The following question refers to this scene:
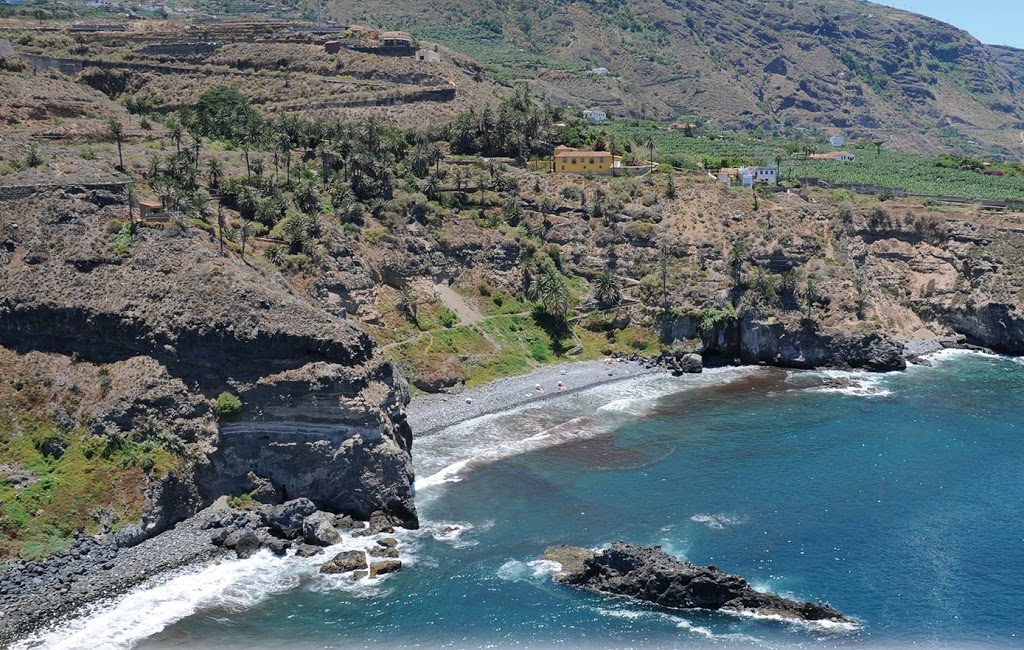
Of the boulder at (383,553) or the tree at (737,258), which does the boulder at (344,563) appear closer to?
the boulder at (383,553)

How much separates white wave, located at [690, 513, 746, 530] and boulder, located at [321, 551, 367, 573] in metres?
23.6

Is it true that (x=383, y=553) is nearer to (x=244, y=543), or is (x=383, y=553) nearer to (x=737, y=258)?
(x=244, y=543)

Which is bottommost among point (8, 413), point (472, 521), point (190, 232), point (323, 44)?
point (472, 521)

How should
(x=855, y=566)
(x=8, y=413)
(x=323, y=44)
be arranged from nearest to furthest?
(x=855, y=566) → (x=8, y=413) → (x=323, y=44)

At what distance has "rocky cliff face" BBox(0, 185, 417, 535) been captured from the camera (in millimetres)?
76312

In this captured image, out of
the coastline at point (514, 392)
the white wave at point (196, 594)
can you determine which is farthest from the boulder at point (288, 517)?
the coastline at point (514, 392)

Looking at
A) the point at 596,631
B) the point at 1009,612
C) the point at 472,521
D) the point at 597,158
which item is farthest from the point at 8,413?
the point at 597,158

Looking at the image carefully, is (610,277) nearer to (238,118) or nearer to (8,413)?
(238,118)

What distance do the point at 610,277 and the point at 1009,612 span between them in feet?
213

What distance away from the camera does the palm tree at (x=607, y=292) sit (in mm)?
120875

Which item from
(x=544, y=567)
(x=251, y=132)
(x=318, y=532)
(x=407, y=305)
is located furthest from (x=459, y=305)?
(x=544, y=567)

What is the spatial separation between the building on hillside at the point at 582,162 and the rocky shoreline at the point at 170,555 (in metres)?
74.0

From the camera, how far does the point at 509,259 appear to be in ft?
401

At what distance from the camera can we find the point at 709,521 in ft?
250
